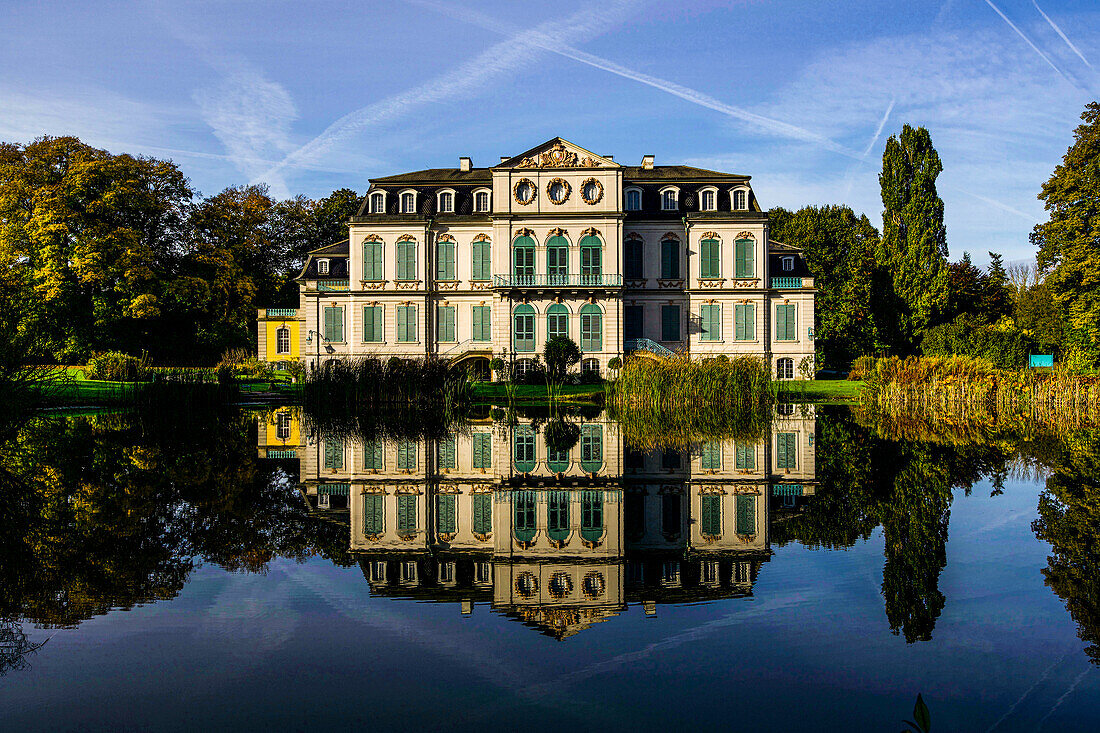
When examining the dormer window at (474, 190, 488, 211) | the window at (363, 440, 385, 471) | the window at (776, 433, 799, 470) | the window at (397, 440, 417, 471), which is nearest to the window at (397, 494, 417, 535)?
the window at (397, 440, 417, 471)

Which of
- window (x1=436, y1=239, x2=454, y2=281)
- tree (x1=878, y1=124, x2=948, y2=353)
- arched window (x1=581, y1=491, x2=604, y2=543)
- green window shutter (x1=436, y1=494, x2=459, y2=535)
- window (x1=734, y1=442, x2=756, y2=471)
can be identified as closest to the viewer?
arched window (x1=581, y1=491, x2=604, y2=543)

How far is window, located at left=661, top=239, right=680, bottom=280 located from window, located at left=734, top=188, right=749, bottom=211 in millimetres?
3001

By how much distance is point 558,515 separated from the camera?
705 cm

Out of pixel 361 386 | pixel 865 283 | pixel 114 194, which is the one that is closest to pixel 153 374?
pixel 361 386

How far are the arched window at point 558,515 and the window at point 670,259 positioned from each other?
2528cm

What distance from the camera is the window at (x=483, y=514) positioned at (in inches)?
261

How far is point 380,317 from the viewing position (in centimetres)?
3269

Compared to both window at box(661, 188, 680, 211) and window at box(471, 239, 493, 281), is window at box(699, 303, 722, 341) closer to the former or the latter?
window at box(661, 188, 680, 211)

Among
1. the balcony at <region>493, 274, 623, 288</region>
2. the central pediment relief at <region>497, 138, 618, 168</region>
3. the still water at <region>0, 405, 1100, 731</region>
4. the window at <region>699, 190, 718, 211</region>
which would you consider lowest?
the still water at <region>0, 405, 1100, 731</region>

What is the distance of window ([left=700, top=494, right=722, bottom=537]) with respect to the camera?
6.54 m

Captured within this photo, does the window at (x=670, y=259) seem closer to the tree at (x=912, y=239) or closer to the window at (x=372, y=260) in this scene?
the tree at (x=912, y=239)

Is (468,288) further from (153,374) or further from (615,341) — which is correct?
(153,374)

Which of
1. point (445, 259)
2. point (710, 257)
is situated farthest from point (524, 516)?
point (710, 257)

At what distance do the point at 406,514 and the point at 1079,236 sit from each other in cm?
2859
